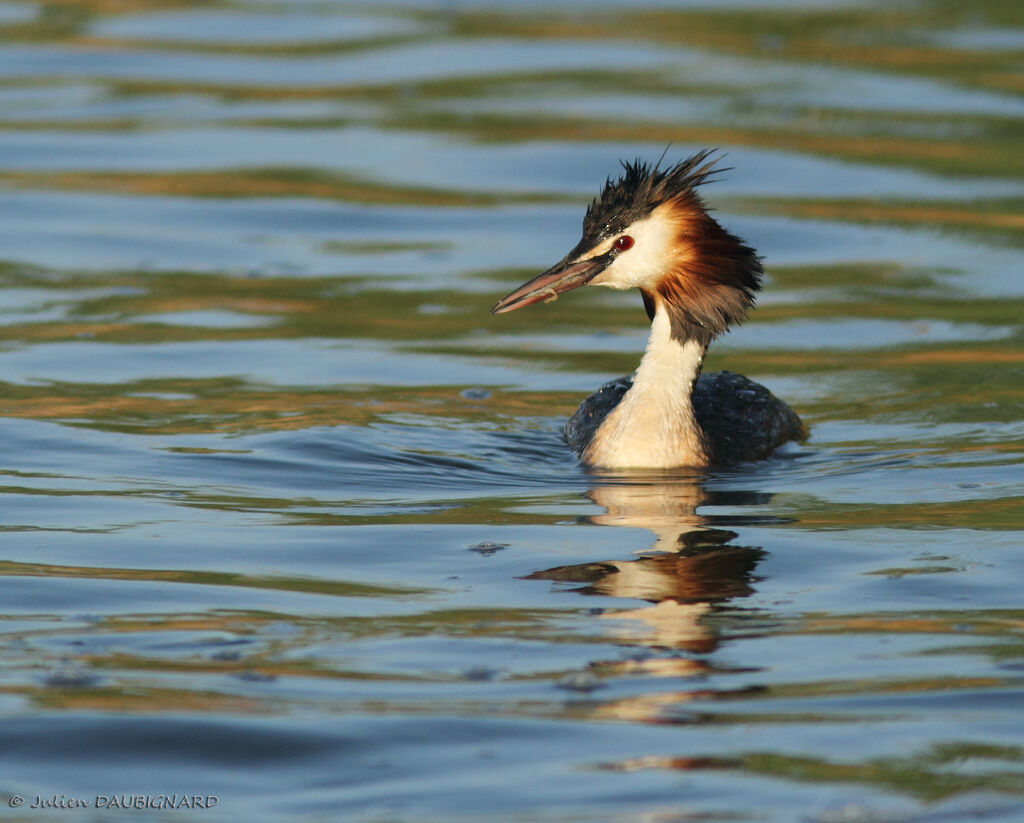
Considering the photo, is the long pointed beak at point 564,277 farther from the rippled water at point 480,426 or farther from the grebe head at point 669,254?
the rippled water at point 480,426

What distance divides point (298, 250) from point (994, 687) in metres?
8.74

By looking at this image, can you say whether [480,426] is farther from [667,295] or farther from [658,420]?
[667,295]

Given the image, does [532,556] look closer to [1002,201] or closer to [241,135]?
[1002,201]

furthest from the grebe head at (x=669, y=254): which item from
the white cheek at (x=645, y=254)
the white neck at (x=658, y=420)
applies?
the white neck at (x=658, y=420)

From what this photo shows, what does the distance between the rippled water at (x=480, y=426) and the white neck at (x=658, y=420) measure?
0.24 metres

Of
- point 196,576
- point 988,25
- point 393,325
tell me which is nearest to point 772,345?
point 393,325

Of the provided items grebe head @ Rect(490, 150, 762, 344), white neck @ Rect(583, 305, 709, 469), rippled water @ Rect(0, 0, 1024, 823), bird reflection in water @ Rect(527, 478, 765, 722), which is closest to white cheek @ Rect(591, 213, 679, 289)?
grebe head @ Rect(490, 150, 762, 344)

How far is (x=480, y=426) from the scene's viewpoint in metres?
9.77

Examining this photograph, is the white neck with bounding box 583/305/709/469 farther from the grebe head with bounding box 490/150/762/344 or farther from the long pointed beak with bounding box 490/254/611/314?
the long pointed beak with bounding box 490/254/611/314

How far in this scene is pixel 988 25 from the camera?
1922 centimetres

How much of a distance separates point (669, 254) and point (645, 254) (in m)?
0.13

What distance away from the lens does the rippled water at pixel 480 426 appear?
5.16m

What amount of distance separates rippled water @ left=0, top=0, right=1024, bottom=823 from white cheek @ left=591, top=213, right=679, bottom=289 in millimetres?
1000

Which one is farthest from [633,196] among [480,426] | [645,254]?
[480,426]
